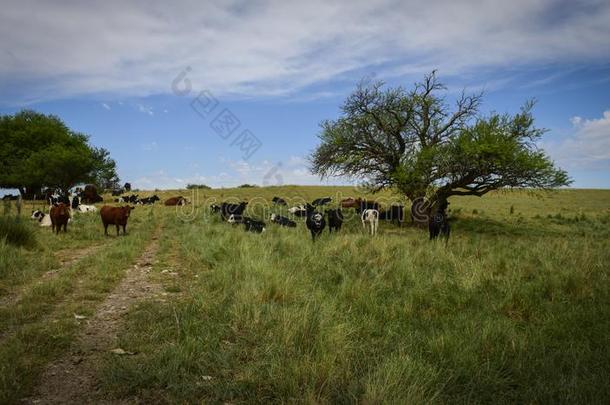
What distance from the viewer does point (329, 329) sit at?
5.37 m

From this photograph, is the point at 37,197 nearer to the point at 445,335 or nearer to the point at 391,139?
the point at 391,139

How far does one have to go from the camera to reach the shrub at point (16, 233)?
11884 millimetres

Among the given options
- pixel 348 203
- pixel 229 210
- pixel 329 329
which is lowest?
pixel 329 329

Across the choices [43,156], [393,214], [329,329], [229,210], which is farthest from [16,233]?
[43,156]

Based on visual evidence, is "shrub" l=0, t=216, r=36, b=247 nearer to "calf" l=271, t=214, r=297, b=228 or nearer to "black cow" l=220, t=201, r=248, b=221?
"calf" l=271, t=214, r=297, b=228

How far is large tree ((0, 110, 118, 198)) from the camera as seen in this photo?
39.7m

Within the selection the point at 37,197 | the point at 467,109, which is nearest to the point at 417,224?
the point at 467,109

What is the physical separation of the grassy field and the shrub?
1.83 metres

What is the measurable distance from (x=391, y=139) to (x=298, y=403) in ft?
76.0

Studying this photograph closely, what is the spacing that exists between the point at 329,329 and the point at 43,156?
140 feet

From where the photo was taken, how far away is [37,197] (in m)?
44.8

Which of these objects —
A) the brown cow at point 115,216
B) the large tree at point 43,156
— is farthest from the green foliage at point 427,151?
the large tree at point 43,156

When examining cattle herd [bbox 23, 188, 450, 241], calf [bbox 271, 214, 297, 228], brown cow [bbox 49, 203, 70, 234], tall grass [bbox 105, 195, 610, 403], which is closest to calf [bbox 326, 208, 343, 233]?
cattle herd [bbox 23, 188, 450, 241]

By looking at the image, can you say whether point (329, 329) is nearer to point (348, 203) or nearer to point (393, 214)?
point (393, 214)
